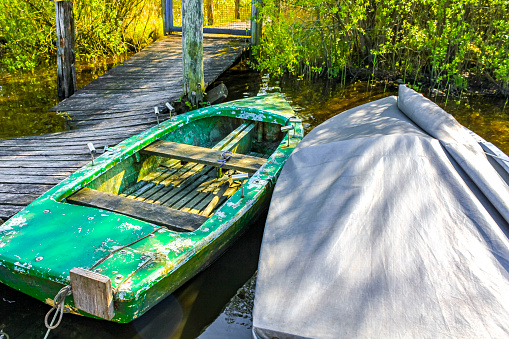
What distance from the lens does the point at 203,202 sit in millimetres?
4215

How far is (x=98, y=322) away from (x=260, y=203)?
5.42 feet

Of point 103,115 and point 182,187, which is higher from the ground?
point 103,115

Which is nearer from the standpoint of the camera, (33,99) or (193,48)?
(193,48)

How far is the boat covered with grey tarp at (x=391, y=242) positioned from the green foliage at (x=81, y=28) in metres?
8.04

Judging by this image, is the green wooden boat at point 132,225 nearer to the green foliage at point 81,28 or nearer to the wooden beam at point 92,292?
the wooden beam at point 92,292

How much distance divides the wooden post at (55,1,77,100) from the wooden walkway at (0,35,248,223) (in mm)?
580

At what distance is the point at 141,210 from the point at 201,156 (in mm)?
1077

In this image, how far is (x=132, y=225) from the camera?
10.0 feet

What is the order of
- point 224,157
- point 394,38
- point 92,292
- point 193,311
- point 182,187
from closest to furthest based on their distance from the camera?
1. point 92,292
2. point 193,311
3. point 224,157
4. point 182,187
5. point 394,38

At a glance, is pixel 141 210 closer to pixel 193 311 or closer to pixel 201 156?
pixel 193 311

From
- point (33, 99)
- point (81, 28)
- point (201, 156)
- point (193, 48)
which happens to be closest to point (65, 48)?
point (33, 99)

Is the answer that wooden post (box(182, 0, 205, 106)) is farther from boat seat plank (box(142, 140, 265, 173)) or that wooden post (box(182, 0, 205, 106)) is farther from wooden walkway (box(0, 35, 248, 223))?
boat seat plank (box(142, 140, 265, 173))

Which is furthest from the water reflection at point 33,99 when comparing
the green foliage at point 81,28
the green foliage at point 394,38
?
the green foliage at point 394,38

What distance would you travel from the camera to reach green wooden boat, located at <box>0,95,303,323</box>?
2.60 m
